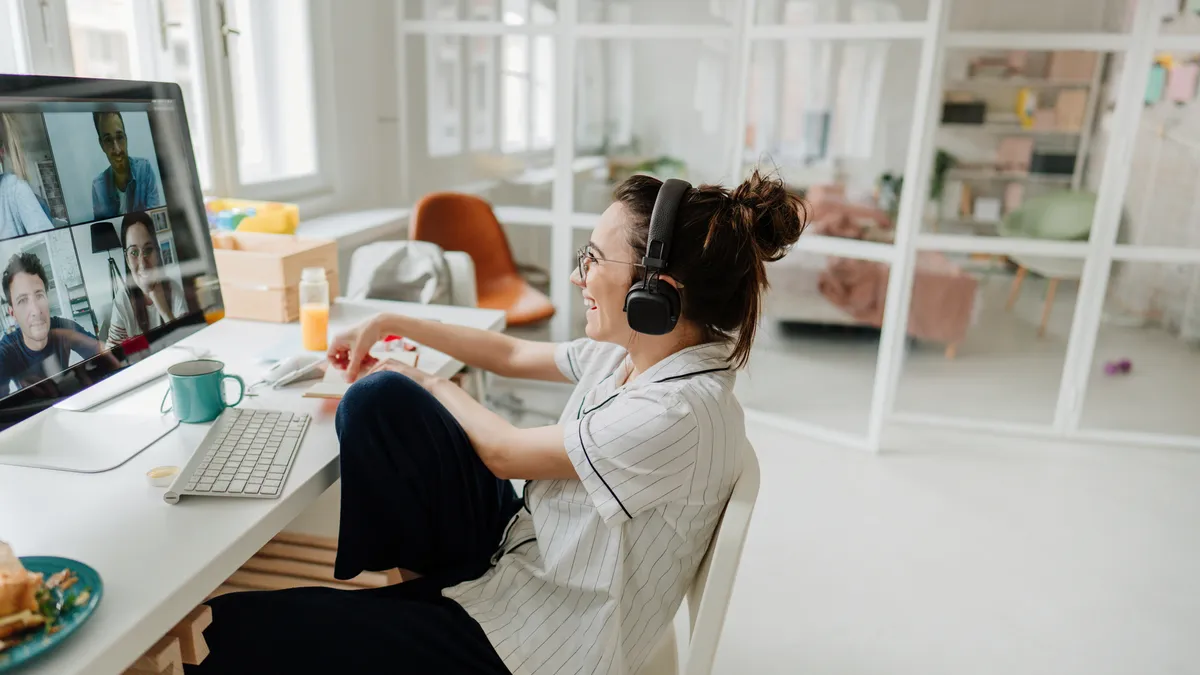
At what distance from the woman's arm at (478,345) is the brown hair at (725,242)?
445 mm

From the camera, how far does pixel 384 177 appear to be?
3.49 m

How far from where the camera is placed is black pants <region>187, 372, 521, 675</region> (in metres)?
0.95

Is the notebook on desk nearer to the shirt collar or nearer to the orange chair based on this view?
the shirt collar

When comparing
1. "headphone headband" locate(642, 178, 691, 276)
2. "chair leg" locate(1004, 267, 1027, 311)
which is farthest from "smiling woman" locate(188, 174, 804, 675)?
"chair leg" locate(1004, 267, 1027, 311)

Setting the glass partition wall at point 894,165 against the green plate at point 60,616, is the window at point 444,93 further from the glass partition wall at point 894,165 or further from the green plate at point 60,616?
the green plate at point 60,616

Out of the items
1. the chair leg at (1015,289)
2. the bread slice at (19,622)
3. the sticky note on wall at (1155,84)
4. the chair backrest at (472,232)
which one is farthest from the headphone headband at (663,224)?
the sticky note on wall at (1155,84)

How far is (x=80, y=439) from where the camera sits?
113cm

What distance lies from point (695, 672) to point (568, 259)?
249 cm

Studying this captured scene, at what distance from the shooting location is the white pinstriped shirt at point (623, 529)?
1.01m

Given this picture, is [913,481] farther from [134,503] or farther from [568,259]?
[134,503]

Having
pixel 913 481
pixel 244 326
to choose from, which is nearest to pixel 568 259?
pixel 913 481

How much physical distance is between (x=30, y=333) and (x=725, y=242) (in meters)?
0.87

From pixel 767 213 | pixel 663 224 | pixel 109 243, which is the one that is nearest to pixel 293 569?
pixel 109 243

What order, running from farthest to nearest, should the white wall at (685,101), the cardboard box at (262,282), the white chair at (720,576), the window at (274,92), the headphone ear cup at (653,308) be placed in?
the white wall at (685,101)
the window at (274,92)
the cardboard box at (262,282)
the headphone ear cup at (653,308)
the white chair at (720,576)
